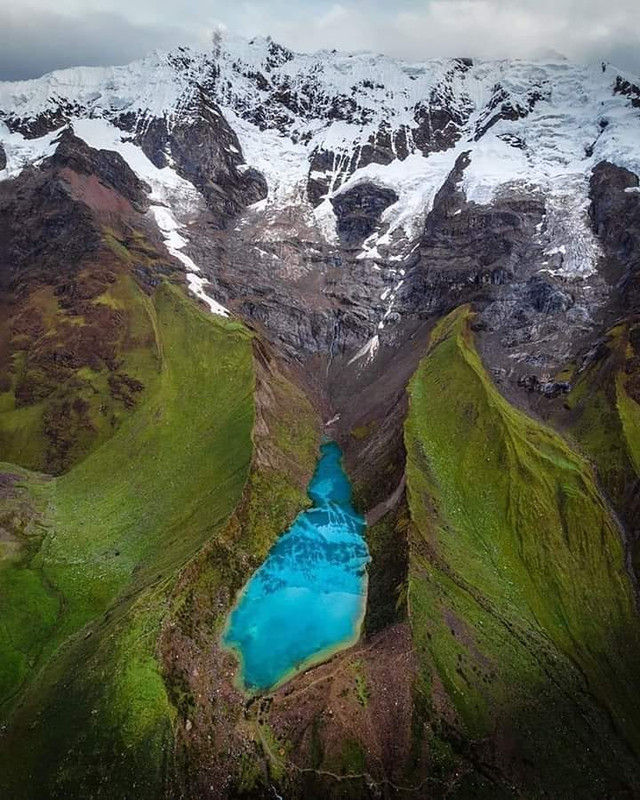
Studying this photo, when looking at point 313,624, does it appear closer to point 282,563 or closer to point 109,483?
point 282,563

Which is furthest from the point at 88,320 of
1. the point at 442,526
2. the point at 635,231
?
the point at 635,231

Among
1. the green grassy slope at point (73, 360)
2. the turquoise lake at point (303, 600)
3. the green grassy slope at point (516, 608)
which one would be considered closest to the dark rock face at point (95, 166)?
the green grassy slope at point (73, 360)

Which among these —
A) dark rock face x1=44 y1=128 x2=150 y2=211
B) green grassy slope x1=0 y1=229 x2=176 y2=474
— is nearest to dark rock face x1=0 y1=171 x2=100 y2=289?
green grassy slope x1=0 y1=229 x2=176 y2=474

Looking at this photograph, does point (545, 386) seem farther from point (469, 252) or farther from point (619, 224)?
point (469, 252)

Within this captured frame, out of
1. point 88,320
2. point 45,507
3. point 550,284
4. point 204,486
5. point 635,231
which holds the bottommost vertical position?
point 45,507

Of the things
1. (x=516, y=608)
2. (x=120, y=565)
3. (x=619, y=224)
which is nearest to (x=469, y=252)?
(x=619, y=224)

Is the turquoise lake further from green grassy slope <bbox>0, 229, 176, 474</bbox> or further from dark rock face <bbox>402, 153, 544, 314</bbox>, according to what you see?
dark rock face <bbox>402, 153, 544, 314</bbox>

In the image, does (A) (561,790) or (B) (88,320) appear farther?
(B) (88,320)
